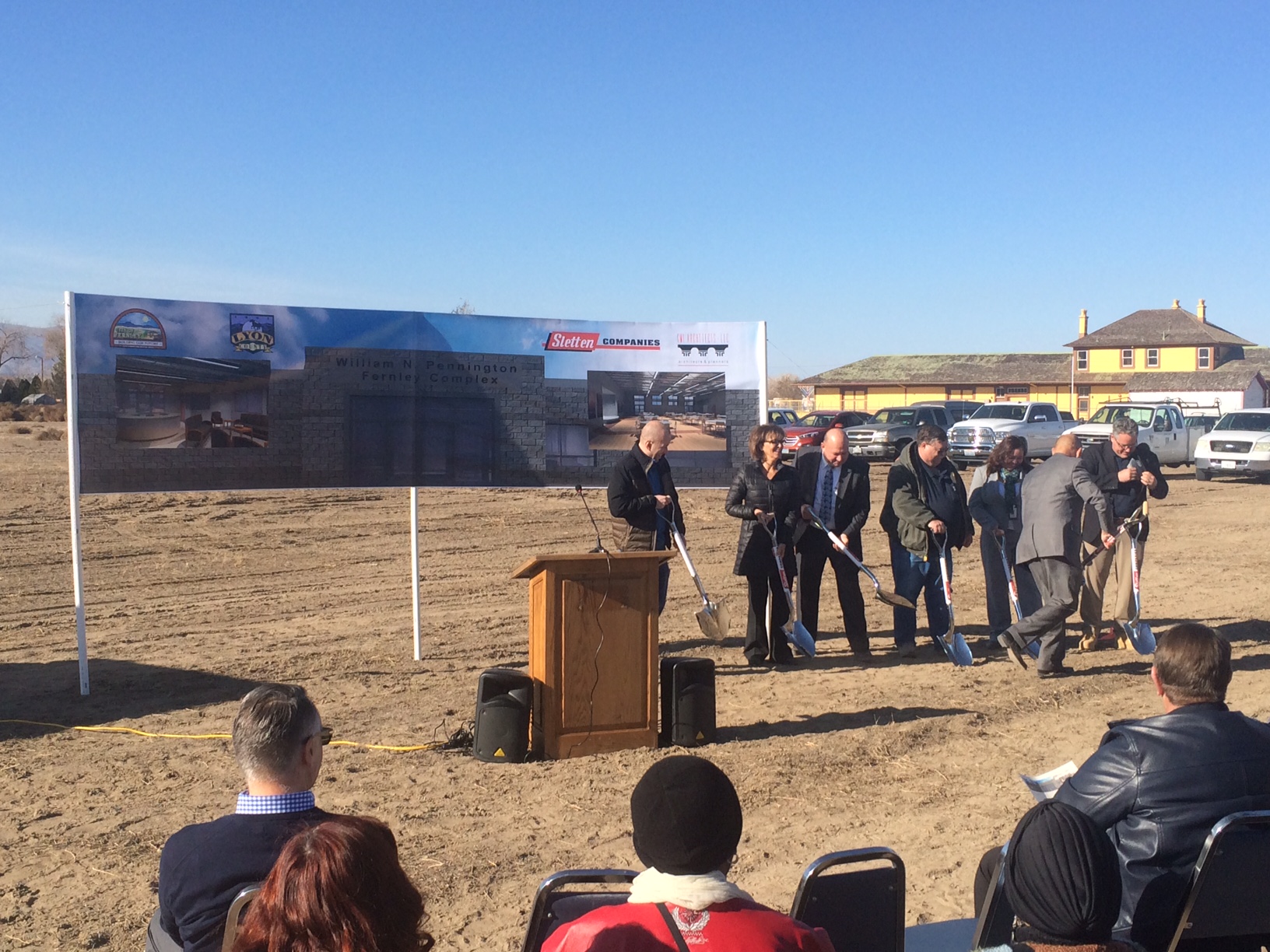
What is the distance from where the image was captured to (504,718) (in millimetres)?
6609

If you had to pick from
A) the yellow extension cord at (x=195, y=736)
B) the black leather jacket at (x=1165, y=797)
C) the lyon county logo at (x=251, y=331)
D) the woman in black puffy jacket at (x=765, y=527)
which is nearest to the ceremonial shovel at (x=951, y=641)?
the woman in black puffy jacket at (x=765, y=527)

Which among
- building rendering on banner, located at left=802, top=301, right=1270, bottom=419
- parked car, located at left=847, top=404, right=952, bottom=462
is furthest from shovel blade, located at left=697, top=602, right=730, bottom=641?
building rendering on banner, located at left=802, top=301, right=1270, bottom=419

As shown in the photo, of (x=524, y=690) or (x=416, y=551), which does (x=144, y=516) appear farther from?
(x=524, y=690)

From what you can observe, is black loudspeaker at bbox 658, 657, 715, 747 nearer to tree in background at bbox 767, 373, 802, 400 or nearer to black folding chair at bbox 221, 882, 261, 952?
black folding chair at bbox 221, 882, 261, 952

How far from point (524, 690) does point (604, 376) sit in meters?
3.59

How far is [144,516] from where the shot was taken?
18938 millimetres

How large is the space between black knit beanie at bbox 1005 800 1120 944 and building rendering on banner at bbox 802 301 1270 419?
6226 cm

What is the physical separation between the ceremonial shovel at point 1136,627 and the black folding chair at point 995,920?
6.89 metres

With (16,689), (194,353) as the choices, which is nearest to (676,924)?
(194,353)

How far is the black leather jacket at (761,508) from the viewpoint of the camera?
9.19 metres

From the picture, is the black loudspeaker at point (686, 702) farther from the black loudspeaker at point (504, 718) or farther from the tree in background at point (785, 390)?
the tree in background at point (785, 390)

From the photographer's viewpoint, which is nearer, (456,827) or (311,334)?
(456,827)

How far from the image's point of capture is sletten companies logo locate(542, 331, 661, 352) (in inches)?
369

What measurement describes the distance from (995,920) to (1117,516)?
307 inches
